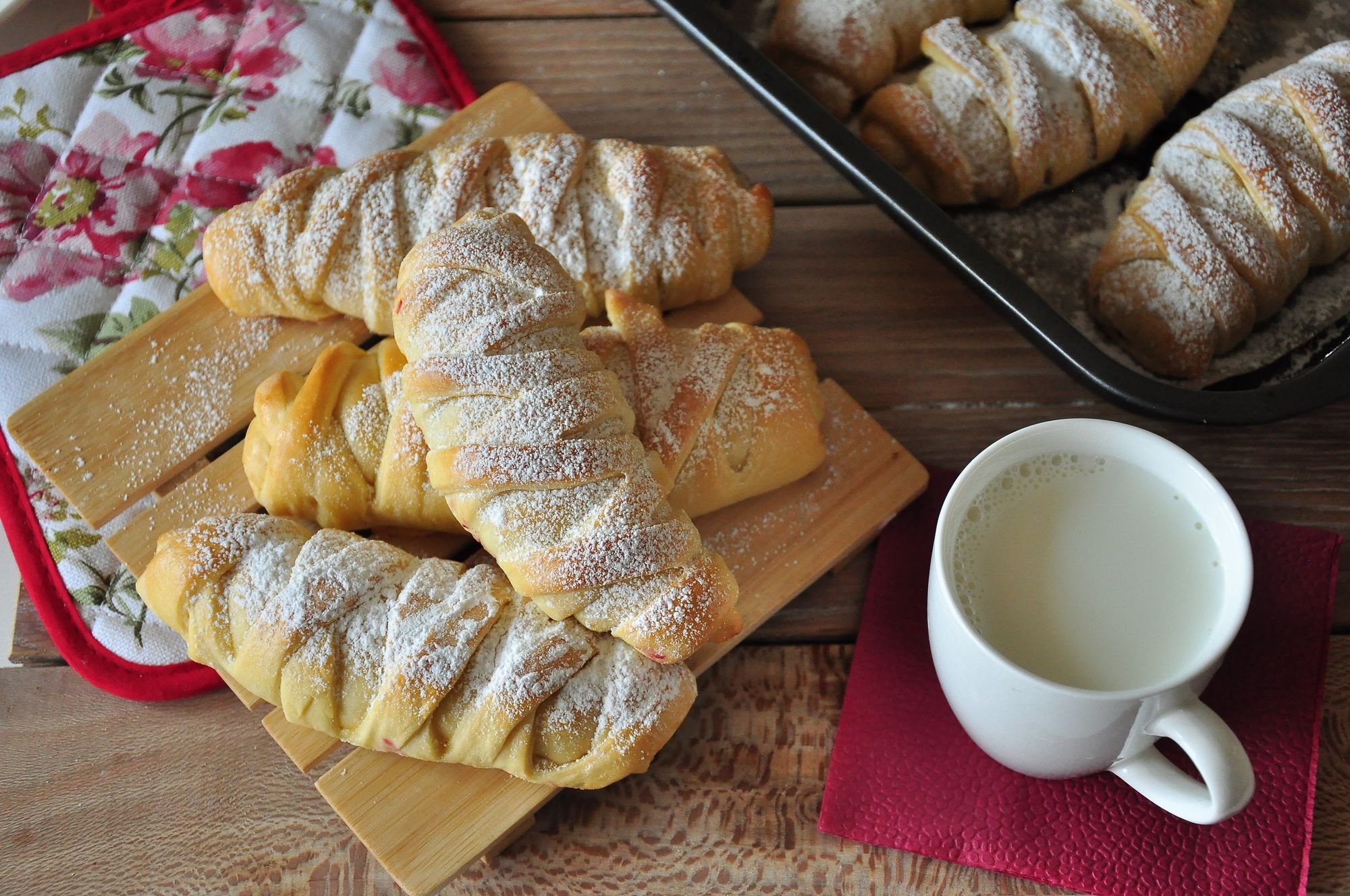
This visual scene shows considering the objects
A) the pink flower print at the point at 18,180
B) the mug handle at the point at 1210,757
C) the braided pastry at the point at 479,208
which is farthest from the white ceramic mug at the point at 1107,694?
the pink flower print at the point at 18,180

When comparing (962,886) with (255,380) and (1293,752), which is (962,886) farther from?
(255,380)

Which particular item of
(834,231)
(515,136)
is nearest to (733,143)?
Answer: (834,231)

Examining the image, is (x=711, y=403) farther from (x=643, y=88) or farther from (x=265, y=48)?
(x=265, y=48)

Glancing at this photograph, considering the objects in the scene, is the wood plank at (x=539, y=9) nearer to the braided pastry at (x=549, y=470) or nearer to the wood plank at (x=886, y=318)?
the wood plank at (x=886, y=318)

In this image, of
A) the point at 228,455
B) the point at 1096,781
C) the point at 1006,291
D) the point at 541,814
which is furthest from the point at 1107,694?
the point at 228,455

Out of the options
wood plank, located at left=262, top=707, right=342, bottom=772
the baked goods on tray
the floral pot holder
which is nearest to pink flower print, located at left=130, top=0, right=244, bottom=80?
the floral pot holder

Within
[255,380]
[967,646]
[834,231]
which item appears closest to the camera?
[967,646]
